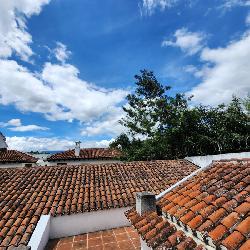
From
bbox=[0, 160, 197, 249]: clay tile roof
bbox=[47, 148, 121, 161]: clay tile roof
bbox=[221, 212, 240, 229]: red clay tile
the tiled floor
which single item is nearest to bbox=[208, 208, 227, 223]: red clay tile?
bbox=[221, 212, 240, 229]: red clay tile

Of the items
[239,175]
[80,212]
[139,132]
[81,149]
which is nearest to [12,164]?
[81,149]

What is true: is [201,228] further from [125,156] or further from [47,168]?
[125,156]

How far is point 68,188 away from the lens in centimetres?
1258

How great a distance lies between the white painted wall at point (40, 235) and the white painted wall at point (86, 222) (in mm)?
489

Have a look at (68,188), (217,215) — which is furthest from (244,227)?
(68,188)

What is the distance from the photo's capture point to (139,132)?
3106cm

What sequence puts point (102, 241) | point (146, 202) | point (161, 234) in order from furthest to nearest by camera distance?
1. point (102, 241)
2. point (146, 202)
3. point (161, 234)

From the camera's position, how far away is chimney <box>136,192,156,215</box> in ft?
21.4

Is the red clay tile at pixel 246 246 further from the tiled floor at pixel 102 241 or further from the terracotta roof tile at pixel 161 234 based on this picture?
the tiled floor at pixel 102 241

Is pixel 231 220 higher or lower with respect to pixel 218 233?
higher

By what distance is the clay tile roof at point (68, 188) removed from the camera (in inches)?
380

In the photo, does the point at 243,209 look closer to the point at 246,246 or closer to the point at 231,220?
the point at 231,220

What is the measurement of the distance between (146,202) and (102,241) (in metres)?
4.43

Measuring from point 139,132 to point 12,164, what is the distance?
16858 mm
